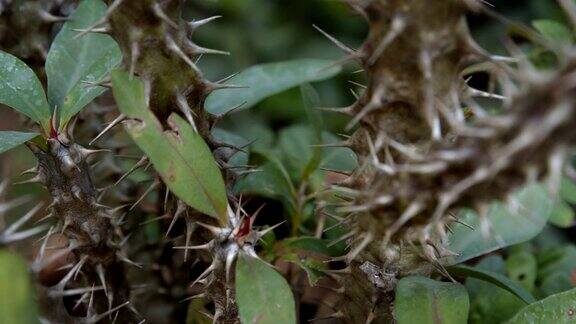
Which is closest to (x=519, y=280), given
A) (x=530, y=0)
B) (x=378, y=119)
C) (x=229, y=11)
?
(x=378, y=119)

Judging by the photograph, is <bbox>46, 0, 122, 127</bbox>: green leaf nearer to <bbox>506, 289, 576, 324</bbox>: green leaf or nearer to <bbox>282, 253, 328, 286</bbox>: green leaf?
<bbox>282, 253, 328, 286</bbox>: green leaf

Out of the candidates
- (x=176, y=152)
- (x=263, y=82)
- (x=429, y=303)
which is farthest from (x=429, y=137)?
(x=263, y=82)

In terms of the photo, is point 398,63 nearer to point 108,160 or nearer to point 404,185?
point 404,185

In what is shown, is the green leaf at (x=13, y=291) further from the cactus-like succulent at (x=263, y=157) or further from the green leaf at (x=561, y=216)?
the green leaf at (x=561, y=216)

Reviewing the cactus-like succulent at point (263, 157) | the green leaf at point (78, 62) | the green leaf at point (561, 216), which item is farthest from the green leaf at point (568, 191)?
the green leaf at point (78, 62)

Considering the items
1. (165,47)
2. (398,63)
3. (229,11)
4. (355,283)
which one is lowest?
(229,11)

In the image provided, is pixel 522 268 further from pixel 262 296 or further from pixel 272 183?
pixel 262 296
